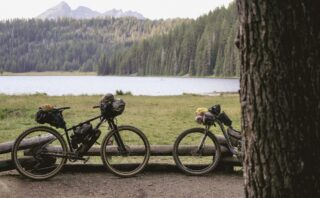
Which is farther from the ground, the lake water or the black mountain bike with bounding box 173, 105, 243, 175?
the black mountain bike with bounding box 173, 105, 243, 175

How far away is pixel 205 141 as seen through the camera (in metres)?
9.17

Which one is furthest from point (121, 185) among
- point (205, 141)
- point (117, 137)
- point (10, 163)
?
point (10, 163)

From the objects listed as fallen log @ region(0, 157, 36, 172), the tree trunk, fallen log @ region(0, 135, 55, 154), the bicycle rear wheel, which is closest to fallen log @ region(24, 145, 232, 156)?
the bicycle rear wheel

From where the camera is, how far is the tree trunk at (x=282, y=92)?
2.93m

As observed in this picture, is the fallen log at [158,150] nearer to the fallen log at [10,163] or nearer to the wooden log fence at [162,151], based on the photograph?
the wooden log fence at [162,151]

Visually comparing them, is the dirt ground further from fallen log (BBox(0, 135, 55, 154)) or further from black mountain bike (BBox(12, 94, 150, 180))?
fallen log (BBox(0, 135, 55, 154))

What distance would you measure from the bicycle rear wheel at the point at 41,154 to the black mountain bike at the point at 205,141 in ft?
6.82

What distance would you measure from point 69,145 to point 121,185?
1258 mm

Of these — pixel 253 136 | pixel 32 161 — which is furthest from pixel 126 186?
pixel 253 136

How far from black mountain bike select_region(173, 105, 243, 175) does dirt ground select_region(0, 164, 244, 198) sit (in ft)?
0.71

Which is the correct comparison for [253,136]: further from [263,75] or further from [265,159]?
[263,75]

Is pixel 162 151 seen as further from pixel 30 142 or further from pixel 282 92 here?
pixel 282 92

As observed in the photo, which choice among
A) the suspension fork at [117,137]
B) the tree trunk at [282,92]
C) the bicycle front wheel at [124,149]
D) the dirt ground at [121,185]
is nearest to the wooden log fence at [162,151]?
the bicycle front wheel at [124,149]

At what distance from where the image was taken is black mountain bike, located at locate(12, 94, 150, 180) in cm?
850
